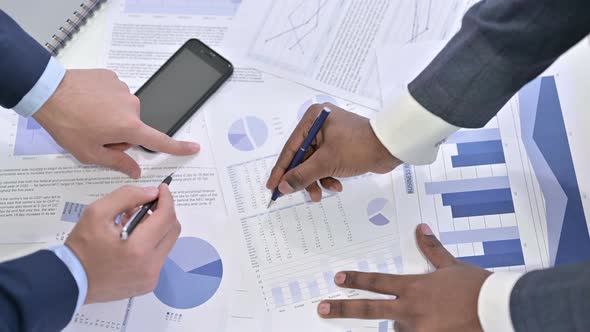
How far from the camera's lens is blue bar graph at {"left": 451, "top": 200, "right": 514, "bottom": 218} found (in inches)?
31.1

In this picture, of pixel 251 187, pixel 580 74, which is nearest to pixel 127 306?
pixel 251 187

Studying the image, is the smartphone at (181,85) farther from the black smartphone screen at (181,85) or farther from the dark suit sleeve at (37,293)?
the dark suit sleeve at (37,293)

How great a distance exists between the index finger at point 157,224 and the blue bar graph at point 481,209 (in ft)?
1.33

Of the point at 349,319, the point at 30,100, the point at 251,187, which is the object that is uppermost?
the point at 30,100

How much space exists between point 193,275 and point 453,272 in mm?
352

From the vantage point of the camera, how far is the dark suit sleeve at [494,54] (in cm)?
62

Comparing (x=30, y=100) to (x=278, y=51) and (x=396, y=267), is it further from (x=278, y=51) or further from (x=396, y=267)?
(x=396, y=267)

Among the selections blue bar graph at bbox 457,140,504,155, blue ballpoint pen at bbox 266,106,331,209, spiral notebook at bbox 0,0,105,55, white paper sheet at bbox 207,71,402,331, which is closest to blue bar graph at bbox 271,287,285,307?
white paper sheet at bbox 207,71,402,331

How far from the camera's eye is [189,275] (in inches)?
29.8

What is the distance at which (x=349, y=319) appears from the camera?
0.73 metres

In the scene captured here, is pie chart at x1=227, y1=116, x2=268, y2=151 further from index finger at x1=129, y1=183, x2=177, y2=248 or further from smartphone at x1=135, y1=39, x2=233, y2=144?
index finger at x1=129, y1=183, x2=177, y2=248

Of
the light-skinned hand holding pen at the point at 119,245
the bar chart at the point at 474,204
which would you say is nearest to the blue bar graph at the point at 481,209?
the bar chart at the point at 474,204

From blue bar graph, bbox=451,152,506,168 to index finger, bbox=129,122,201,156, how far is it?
0.40m

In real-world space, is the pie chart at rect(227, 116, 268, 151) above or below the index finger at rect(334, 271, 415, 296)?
above
